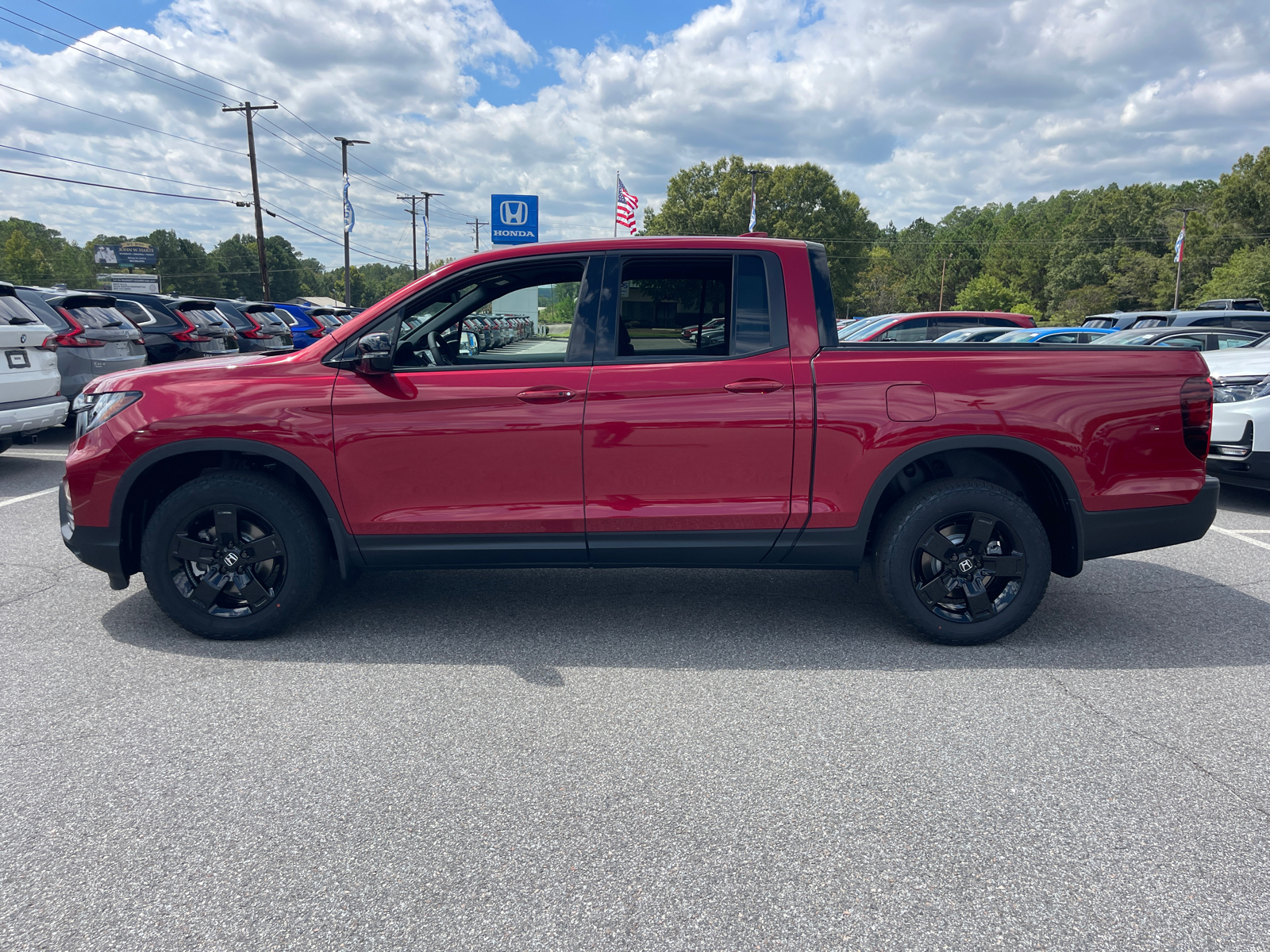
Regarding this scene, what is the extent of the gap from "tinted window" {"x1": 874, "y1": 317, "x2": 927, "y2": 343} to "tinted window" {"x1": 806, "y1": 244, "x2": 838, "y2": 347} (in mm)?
12594

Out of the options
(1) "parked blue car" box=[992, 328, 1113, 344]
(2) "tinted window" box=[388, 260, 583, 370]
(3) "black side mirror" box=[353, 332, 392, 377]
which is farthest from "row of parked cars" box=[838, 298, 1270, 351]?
(3) "black side mirror" box=[353, 332, 392, 377]

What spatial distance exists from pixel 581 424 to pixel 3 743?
2.54 meters

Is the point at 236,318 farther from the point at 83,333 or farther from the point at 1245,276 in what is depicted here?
the point at 1245,276

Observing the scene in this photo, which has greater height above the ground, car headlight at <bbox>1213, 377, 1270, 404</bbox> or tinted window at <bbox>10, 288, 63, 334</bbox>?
tinted window at <bbox>10, 288, 63, 334</bbox>

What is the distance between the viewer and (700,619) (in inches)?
178

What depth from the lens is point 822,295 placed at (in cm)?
402

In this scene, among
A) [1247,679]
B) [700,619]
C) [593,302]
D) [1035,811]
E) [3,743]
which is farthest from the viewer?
[700,619]

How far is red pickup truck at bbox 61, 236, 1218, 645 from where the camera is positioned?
3895 millimetres

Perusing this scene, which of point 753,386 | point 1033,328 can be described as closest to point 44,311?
point 753,386

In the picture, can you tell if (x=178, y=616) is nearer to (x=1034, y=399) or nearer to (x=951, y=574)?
(x=951, y=574)

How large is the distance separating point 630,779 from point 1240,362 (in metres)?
7.71

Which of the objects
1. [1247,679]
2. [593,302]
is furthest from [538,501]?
[1247,679]

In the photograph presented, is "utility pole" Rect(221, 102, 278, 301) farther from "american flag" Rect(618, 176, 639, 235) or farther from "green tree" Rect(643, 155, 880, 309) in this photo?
"green tree" Rect(643, 155, 880, 309)

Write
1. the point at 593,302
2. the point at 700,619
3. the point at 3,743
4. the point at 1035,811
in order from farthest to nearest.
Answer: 1. the point at 700,619
2. the point at 593,302
3. the point at 3,743
4. the point at 1035,811
